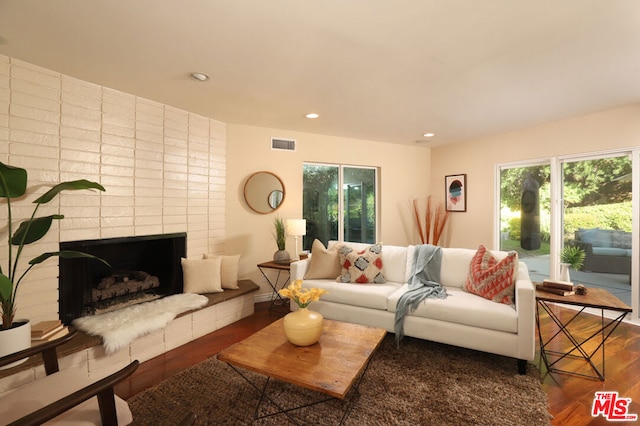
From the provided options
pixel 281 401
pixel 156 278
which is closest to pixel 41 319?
pixel 156 278

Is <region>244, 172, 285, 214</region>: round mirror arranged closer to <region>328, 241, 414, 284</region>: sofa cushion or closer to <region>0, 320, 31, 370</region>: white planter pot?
<region>328, 241, 414, 284</region>: sofa cushion

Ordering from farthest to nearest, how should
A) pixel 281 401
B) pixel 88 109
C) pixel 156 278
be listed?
pixel 156 278, pixel 88 109, pixel 281 401

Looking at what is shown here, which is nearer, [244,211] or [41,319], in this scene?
[41,319]

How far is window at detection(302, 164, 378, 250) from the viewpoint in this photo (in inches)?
177

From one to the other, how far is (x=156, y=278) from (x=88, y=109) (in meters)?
1.80

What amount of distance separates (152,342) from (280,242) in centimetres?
174

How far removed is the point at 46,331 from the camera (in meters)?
2.04

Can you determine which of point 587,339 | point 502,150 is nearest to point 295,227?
point 587,339

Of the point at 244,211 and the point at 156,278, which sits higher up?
the point at 244,211

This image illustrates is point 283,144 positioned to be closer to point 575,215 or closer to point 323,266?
point 323,266

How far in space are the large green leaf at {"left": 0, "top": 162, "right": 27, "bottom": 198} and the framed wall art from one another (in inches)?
206

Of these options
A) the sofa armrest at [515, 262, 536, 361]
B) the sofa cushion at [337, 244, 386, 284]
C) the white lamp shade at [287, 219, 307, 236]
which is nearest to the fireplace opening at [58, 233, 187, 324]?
the white lamp shade at [287, 219, 307, 236]

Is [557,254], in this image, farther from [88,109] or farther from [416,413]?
[88,109]

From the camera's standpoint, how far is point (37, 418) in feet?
3.11
